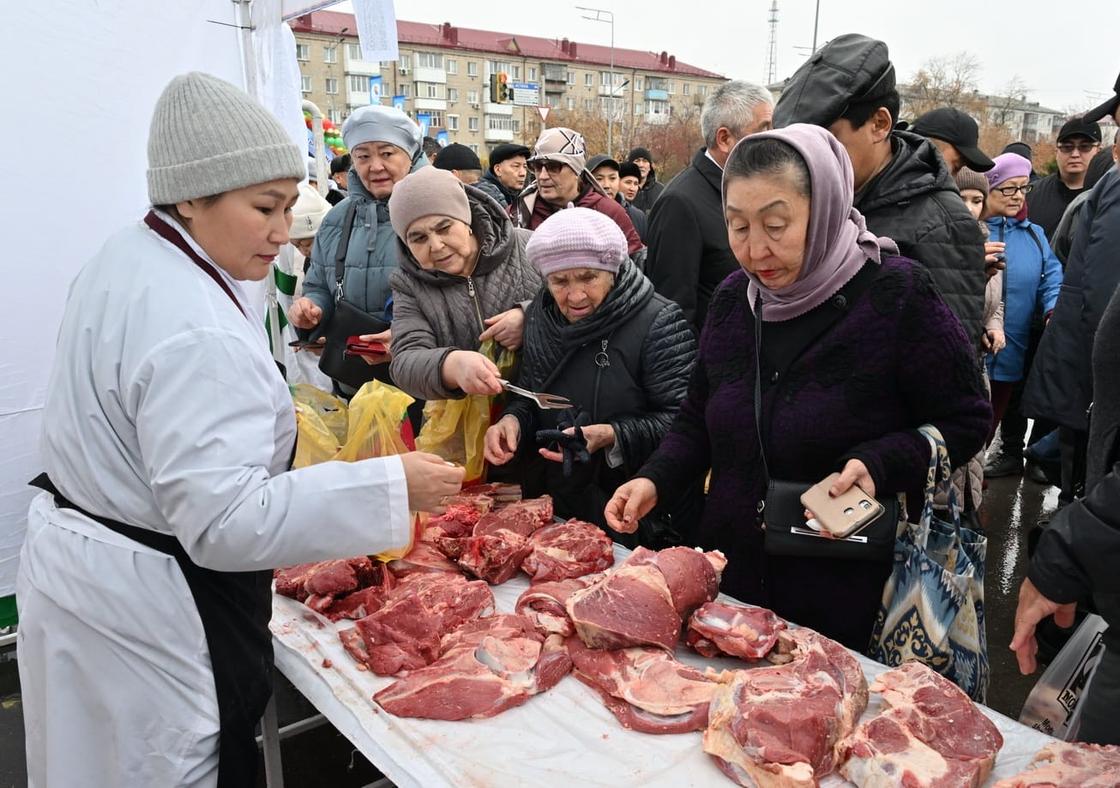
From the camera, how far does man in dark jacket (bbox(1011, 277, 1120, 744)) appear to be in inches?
56.4

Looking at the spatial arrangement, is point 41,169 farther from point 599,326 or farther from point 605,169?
point 605,169

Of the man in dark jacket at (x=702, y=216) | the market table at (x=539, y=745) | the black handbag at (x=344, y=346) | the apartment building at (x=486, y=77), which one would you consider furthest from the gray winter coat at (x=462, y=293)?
the apartment building at (x=486, y=77)

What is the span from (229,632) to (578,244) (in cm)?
159

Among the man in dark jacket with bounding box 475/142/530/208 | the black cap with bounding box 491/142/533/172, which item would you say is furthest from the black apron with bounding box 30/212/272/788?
the black cap with bounding box 491/142/533/172

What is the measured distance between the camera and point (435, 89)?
5872cm

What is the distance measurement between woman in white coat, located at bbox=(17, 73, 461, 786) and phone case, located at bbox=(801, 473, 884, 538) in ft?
2.87

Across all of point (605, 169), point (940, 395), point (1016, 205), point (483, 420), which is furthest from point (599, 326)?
point (605, 169)

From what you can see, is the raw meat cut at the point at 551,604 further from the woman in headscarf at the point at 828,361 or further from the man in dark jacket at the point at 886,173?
the man in dark jacket at the point at 886,173

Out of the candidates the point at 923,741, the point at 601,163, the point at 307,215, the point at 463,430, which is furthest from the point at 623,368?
the point at 601,163

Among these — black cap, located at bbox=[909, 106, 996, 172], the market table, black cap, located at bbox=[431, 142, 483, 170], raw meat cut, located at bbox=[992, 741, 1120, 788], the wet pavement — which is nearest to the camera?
raw meat cut, located at bbox=[992, 741, 1120, 788]

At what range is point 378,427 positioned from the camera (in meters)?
2.45

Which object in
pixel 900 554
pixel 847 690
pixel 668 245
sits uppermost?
pixel 668 245

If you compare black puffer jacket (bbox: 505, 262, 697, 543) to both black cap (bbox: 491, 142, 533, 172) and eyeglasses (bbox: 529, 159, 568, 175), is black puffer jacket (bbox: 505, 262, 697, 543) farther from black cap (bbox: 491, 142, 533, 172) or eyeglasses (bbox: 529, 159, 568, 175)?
black cap (bbox: 491, 142, 533, 172)

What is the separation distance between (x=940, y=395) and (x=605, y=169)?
19.8 feet
